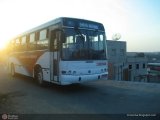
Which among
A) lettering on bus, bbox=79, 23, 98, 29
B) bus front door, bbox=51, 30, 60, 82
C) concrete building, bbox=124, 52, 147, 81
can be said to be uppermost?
lettering on bus, bbox=79, 23, 98, 29

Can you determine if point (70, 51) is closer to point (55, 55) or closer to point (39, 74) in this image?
point (55, 55)

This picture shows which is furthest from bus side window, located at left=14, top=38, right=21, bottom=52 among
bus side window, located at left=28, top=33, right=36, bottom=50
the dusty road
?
the dusty road

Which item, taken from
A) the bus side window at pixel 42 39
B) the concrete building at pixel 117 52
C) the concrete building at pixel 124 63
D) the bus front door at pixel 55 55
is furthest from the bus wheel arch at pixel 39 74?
the concrete building at pixel 117 52

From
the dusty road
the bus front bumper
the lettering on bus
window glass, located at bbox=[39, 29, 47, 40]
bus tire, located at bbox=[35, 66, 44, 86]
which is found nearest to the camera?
the dusty road

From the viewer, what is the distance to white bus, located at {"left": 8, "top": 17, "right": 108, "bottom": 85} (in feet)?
36.6

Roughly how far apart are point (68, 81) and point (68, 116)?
11.0 ft

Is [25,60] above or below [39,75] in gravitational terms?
above

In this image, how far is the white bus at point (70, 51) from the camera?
36.6ft

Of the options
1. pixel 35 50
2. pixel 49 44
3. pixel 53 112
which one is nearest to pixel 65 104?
pixel 53 112

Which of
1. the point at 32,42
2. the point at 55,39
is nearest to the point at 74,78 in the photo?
the point at 55,39

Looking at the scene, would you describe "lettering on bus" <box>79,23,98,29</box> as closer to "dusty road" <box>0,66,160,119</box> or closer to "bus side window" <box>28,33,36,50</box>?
"dusty road" <box>0,66,160,119</box>

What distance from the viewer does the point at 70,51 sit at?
36.8ft

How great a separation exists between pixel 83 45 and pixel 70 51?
2.51ft

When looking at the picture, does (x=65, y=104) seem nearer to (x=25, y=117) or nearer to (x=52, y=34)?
(x=25, y=117)
